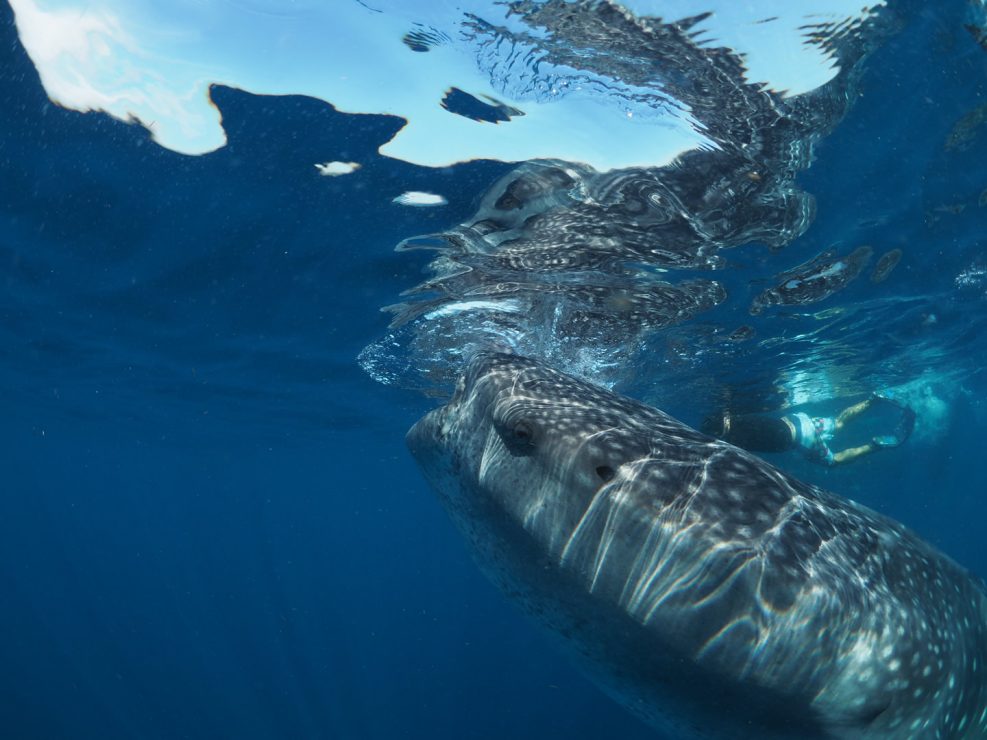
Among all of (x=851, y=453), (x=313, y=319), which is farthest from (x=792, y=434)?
(x=313, y=319)

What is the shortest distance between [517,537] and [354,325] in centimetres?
1144

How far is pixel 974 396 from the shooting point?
108 feet

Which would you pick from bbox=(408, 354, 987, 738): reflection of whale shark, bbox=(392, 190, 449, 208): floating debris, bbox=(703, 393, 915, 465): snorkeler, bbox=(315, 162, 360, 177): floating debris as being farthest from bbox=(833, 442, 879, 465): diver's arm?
bbox=(315, 162, 360, 177): floating debris

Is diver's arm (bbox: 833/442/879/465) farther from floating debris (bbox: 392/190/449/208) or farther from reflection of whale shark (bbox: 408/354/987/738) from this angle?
reflection of whale shark (bbox: 408/354/987/738)

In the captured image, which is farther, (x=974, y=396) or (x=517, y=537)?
(x=974, y=396)

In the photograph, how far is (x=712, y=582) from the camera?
112 inches

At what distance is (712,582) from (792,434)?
1611 cm

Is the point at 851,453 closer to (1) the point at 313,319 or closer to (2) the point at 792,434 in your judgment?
(2) the point at 792,434

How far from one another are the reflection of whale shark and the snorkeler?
12718mm

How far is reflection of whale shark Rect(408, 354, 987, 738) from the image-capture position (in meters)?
2.82

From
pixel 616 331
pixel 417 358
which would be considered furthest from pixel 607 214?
pixel 417 358

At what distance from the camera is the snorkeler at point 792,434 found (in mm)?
16391

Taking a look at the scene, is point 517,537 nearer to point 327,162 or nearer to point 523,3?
point 523,3

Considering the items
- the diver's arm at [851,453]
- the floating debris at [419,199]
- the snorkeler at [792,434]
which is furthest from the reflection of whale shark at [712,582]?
the diver's arm at [851,453]
